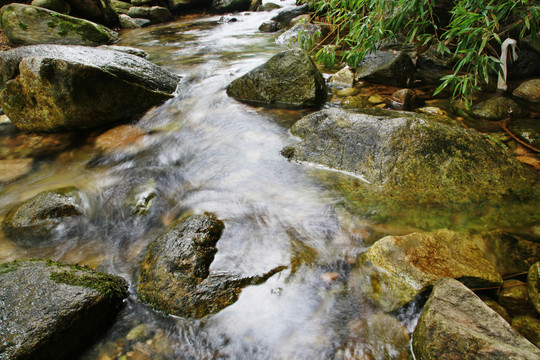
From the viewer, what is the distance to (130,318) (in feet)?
7.66

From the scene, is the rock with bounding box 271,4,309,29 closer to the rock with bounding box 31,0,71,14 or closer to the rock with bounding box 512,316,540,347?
the rock with bounding box 31,0,71,14

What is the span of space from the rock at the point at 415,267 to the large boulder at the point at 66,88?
5.09 metres

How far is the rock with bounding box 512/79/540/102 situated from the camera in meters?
4.61

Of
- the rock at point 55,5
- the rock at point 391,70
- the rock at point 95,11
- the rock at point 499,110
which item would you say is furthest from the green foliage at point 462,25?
the rock at point 95,11

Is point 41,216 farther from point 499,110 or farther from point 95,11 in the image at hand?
point 95,11

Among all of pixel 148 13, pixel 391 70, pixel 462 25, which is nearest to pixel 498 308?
pixel 462 25

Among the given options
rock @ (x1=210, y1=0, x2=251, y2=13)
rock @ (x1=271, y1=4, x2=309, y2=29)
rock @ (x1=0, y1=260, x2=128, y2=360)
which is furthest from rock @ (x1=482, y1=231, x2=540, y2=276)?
rock @ (x1=210, y1=0, x2=251, y2=13)

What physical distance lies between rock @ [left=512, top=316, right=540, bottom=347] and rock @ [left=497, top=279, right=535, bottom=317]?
9 centimetres

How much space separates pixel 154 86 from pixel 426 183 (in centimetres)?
548

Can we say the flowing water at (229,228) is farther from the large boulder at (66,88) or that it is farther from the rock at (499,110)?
the rock at (499,110)

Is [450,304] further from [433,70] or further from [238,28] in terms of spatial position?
[238,28]

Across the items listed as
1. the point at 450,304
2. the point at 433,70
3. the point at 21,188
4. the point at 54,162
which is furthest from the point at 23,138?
the point at 433,70

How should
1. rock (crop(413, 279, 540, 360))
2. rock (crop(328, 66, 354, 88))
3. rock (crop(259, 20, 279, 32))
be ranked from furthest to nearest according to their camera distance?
rock (crop(259, 20, 279, 32)), rock (crop(328, 66, 354, 88)), rock (crop(413, 279, 540, 360))

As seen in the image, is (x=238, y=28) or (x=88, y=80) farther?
(x=238, y=28)
